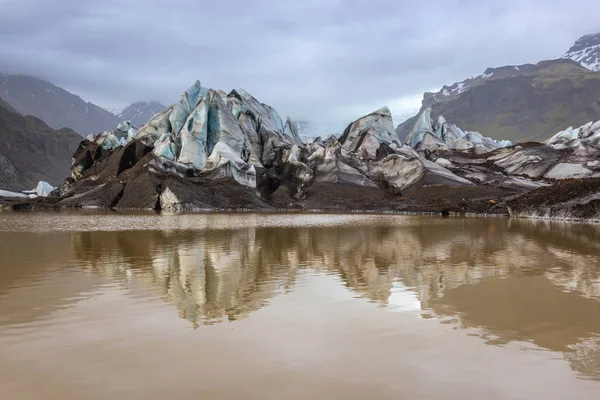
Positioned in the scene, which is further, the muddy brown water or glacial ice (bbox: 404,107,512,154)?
glacial ice (bbox: 404,107,512,154)

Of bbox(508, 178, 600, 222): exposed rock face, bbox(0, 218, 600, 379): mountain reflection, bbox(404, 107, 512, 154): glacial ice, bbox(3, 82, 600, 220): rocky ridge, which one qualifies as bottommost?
bbox(0, 218, 600, 379): mountain reflection

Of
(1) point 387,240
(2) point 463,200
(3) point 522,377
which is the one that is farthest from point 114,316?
(2) point 463,200

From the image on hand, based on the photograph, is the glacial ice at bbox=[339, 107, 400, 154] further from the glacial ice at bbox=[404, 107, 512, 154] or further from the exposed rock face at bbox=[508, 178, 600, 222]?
the exposed rock face at bbox=[508, 178, 600, 222]

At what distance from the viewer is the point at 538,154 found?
10288cm

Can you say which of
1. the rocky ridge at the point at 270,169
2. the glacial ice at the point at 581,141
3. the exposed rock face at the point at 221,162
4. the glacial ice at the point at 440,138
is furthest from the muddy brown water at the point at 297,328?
the glacial ice at the point at 440,138

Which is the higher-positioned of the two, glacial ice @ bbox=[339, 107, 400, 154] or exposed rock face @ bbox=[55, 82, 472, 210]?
glacial ice @ bbox=[339, 107, 400, 154]

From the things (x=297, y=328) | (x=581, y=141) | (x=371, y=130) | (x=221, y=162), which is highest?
(x=371, y=130)

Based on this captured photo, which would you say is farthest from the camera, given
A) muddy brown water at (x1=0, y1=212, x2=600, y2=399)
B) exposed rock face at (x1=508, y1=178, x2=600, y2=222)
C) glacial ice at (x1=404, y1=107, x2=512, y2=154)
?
glacial ice at (x1=404, y1=107, x2=512, y2=154)

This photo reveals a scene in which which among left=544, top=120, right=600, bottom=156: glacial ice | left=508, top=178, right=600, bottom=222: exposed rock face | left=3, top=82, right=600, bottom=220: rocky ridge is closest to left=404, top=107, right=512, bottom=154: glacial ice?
left=3, top=82, right=600, bottom=220: rocky ridge

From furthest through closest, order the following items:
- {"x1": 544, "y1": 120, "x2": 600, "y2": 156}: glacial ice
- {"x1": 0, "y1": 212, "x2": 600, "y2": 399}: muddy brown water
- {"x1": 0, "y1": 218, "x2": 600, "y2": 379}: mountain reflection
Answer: {"x1": 544, "y1": 120, "x2": 600, "y2": 156}: glacial ice < {"x1": 0, "y1": 218, "x2": 600, "y2": 379}: mountain reflection < {"x1": 0, "y1": 212, "x2": 600, "y2": 399}: muddy brown water

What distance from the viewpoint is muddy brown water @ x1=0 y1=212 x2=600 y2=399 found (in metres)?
6.94

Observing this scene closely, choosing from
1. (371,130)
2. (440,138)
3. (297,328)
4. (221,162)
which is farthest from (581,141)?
(297,328)

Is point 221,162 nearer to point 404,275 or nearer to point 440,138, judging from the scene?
point 404,275

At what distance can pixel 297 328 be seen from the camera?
32.2ft
